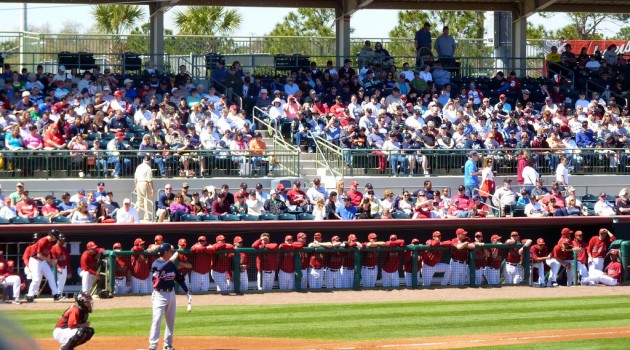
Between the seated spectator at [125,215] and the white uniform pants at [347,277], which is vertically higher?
the seated spectator at [125,215]

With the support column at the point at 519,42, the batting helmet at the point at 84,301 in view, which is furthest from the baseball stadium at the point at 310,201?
the support column at the point at 519,42

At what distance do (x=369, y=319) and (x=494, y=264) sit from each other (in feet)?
20.1

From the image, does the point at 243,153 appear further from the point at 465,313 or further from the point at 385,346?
the point at 385,346

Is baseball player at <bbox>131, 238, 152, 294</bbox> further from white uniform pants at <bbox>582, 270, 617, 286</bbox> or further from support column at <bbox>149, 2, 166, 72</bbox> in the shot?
support column at <bbox>149, 2, 166, 72</bbox>

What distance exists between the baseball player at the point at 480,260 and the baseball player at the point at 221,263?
555cm

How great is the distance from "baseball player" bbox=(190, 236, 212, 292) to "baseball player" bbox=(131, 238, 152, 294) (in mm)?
917

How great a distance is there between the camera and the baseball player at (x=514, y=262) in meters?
21.6

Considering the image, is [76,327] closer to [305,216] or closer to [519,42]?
[305,216]

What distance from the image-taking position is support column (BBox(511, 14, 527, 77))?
1330 inches

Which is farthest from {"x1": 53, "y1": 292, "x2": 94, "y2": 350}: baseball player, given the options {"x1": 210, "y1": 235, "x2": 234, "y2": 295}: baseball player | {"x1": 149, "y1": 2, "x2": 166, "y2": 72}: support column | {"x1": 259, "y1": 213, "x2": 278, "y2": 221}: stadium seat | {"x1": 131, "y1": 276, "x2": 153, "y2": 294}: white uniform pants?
{"x1": 149, "y1": 2, "x2": 166, "y2": 72}: support column

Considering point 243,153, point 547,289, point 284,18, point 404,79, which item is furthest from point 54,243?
point 284,18

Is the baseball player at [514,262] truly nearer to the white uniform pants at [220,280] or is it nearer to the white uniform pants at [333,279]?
the white uniform pants at [333,279]

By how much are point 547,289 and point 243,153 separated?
26.4 ft

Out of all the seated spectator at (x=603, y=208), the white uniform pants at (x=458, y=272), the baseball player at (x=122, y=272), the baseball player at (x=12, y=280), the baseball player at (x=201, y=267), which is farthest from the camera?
the seated spectator at (x=603, y=208)
